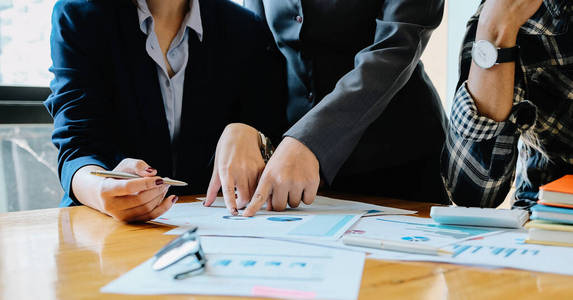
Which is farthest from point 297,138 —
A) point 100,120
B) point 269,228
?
point 100,120

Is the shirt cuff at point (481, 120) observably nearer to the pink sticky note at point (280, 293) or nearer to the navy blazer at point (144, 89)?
the navy blazer at point (144, 89)

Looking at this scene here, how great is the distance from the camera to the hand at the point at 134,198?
2.51 ft

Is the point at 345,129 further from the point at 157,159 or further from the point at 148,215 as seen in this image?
the point at 157,159

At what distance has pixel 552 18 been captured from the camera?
924mm

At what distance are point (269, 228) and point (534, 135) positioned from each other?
638mm

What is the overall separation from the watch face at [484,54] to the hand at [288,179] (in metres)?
0.38

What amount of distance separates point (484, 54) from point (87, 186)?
2.65ft

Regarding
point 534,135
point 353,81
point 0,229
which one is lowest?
point 0,229

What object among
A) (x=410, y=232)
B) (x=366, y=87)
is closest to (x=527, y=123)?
(x=366, y=87)

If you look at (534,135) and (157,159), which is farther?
(157,159)

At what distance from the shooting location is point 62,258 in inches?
24.1

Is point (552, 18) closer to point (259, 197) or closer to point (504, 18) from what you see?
point (504, 18)

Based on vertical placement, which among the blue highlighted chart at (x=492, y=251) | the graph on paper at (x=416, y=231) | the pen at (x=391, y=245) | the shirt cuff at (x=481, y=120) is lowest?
the graph on paper at (x=416, y=231)

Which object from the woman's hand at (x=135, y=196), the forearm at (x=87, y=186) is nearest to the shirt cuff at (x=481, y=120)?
the woman's hand at (x=135, y=196)
